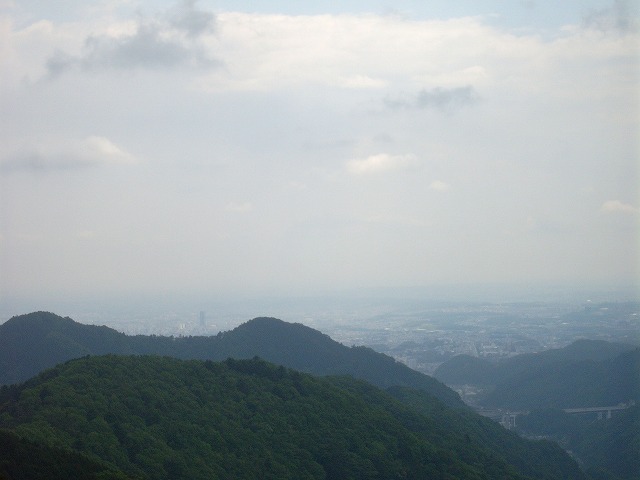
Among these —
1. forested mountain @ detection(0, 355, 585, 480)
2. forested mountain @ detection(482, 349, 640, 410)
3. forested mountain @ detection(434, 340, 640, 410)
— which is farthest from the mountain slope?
forested mountain @ detection(0, 355, 585, 480)

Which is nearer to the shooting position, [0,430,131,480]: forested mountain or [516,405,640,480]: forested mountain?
[0,430,131,480]: forested mountain

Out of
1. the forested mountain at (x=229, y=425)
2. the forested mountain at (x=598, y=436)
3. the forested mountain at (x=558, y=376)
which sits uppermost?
the forested mountain at (x=229, y=425)

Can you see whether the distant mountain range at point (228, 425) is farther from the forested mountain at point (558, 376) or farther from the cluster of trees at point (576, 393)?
the forested mountain at point (558, 376)

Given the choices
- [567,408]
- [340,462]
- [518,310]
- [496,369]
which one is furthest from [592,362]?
[518,310]

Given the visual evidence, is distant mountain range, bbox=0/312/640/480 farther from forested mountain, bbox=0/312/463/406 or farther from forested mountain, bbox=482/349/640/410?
forested mountain, bbox=482/349/640/410

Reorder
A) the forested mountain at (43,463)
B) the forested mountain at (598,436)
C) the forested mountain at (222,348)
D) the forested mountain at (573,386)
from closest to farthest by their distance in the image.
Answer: the forested mountain at (43,463)
the forested mountain at (598,436)
the forested mountain at (222,348)
the forested mountain at (573,386)

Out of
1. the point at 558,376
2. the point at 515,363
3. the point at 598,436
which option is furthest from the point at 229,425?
the point at 515,363

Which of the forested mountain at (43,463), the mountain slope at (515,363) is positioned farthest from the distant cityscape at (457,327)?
the forested mountain at (43,463)
